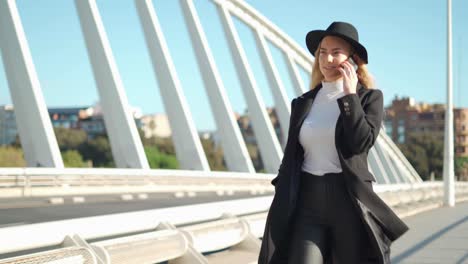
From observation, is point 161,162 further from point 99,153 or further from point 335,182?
point 335,182

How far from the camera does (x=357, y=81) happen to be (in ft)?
11.9

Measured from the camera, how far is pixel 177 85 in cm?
2209

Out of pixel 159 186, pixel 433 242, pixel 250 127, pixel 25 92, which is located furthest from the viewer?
pixel 250 127

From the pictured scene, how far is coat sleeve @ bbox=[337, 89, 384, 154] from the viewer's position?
343cm

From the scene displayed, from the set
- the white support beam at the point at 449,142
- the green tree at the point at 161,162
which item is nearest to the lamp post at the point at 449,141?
the white support beam at the point at 449,142

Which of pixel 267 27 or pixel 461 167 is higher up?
pixel 267 27

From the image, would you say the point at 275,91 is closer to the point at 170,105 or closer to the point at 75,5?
the point at 170,105

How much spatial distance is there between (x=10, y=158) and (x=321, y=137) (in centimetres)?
4150

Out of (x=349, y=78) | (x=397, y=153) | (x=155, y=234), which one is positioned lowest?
(x=397, y=153)

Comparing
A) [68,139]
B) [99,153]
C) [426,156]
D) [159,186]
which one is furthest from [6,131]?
[159,186]

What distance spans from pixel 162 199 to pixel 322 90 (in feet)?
52.6

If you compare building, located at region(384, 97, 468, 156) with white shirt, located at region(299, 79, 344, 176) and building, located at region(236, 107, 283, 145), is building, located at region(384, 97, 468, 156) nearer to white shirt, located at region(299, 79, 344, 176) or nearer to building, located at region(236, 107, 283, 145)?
building, located at region(236, 107, 283, 145)

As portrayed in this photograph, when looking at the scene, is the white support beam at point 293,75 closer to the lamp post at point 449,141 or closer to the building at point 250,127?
the lamp post at point 449,141

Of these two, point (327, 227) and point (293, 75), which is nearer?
point (327, 227)
